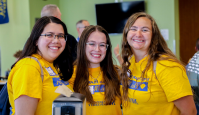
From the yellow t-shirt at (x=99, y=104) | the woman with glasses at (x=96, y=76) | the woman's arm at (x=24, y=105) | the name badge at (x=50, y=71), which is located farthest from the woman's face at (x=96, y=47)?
the woman's arm at (x=24, y=105)

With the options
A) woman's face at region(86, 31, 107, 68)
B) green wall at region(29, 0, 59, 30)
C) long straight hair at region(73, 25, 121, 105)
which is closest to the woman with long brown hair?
long straight hair at region(73, 25, 121, 105)

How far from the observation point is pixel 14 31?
4785 mm

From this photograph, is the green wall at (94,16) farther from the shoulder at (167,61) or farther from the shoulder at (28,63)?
the shoulder at (28,63)

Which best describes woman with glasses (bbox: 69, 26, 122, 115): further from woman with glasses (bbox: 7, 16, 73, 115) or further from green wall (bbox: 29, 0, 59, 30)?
green wall (bbox: 29, 0, 59, 30)

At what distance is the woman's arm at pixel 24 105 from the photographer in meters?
1.25

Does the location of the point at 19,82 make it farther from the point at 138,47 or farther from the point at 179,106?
the point at 179,106

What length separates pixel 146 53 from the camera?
1.73 meters

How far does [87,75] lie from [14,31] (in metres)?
3.57

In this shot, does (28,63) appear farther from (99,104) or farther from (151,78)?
(151,78)

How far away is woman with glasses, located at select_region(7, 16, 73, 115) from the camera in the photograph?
1.27 m

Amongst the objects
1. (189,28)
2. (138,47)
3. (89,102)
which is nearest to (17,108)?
(89,102)

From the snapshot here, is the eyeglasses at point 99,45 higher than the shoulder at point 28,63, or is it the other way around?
the eyeglasses at point 99,45

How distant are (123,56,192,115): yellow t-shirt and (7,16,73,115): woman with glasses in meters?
0.56

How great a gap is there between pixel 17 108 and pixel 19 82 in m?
0.16
